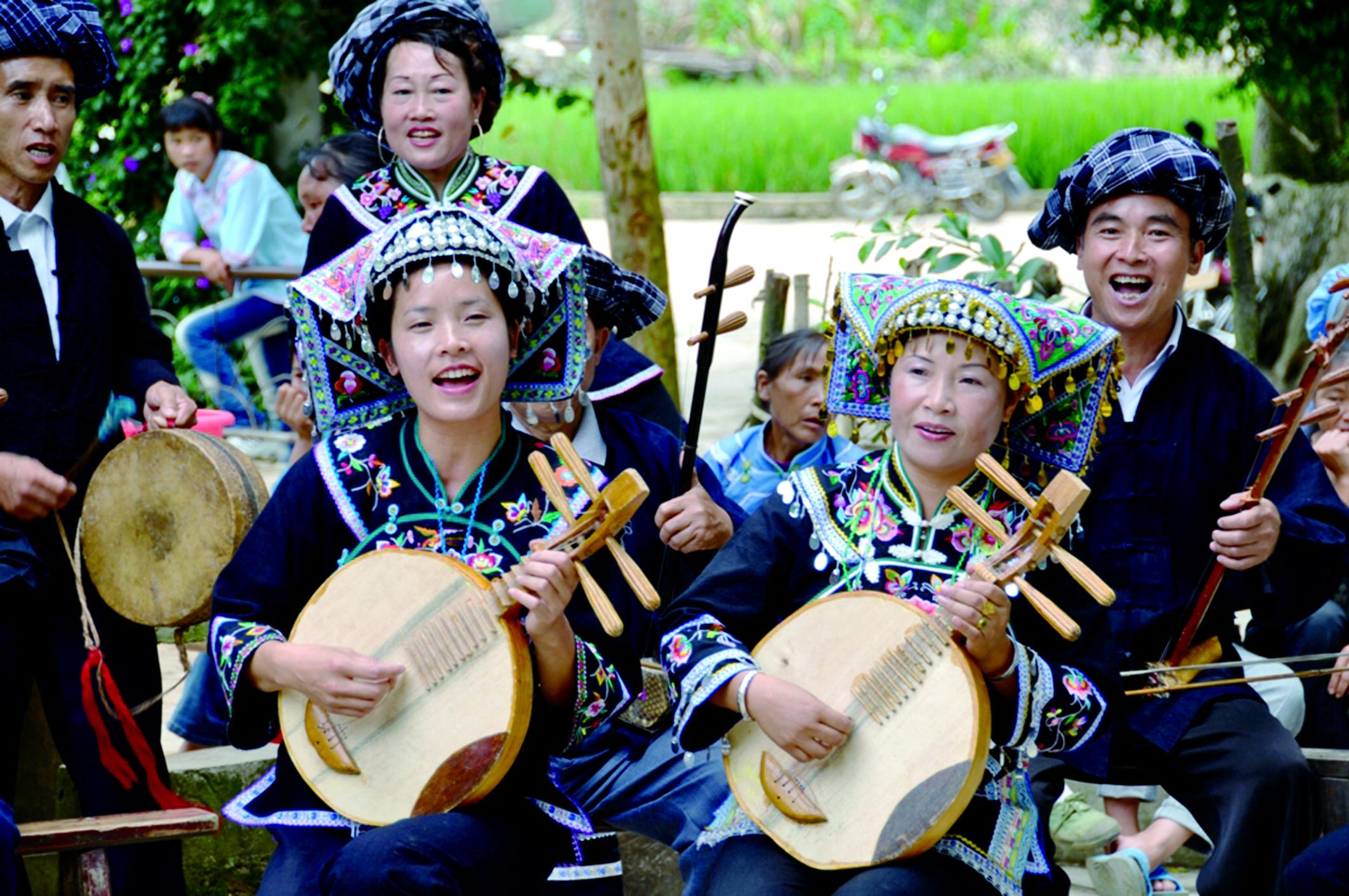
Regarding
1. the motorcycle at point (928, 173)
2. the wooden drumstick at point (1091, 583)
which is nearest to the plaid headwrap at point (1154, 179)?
the wooden drumstick at point (1091, 583)

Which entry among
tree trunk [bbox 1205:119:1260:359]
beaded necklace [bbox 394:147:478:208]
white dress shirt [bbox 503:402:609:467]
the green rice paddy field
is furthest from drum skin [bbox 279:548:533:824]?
the green rice paddy field

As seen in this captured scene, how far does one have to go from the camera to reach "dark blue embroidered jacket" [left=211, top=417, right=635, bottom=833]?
299cm

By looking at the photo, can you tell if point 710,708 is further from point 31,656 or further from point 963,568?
point 31,656

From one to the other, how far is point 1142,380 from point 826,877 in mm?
1408

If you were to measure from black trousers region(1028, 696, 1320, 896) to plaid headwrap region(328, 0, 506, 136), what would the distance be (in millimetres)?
2311

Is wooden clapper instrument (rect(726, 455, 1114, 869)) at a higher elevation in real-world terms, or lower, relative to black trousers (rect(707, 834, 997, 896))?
higher

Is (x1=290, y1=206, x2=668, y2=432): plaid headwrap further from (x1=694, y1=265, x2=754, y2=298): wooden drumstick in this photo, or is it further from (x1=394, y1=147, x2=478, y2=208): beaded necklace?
(x1=394, y1=147, x2=478, y2=208): beaded necklace

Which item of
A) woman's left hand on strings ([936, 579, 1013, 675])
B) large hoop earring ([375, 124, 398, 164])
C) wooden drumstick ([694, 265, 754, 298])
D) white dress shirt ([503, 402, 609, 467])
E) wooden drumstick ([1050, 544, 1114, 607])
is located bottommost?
woman's left hand on strings ([936, 579, 1013, 675])

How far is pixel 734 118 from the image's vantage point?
79.5 ft

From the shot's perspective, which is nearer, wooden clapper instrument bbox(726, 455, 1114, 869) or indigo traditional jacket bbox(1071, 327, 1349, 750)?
wooden clapper instrument bbox(726, 455, 1114, 869)

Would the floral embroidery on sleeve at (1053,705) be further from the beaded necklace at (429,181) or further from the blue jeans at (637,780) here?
the beaded necklace at (429,181)

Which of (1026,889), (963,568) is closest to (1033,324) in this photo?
(963,568)

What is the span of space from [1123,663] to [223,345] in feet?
20.2

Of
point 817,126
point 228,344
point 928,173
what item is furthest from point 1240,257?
point 817,126
